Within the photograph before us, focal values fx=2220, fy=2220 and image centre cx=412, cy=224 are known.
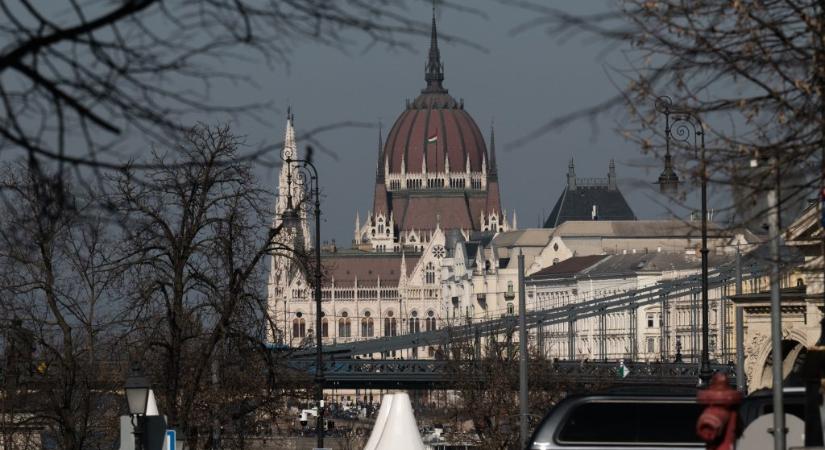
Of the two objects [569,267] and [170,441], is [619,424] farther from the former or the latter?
[569,267]

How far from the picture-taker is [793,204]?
12.1 meters

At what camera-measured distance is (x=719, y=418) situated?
10.9 metres

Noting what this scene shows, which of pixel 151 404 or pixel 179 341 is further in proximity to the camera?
pixel 179 341

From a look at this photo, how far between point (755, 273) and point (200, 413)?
4388 centimetres

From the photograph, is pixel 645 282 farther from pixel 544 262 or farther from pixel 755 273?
pixel 755 273

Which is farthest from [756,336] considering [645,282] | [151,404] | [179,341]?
[645,282]

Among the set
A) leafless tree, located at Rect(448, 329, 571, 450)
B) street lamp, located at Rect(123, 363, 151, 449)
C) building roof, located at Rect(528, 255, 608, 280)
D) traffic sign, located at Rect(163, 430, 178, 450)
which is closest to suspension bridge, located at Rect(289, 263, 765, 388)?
leafless tree, located at Rect(448, 329, 571, 450)

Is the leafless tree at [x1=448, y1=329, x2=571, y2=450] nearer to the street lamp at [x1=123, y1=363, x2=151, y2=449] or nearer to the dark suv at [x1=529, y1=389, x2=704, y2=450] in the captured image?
the street lamp at [x1=123, y1=363, x2=151, y2=449]

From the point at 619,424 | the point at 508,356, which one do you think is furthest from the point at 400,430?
the point at 508,356

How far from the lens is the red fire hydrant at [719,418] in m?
10.9

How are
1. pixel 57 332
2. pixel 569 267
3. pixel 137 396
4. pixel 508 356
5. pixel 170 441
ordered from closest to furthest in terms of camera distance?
pixel 170 441 < pixel 137 396 < pixel 57 332 < pixel 508 356 < pixel 569 267

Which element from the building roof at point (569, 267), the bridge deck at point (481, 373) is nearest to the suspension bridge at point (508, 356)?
the bridge deck at point (481, 373)

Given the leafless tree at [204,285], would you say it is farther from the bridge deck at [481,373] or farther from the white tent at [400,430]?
the bridge deck at [481,373]

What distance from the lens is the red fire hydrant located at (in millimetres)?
10914
